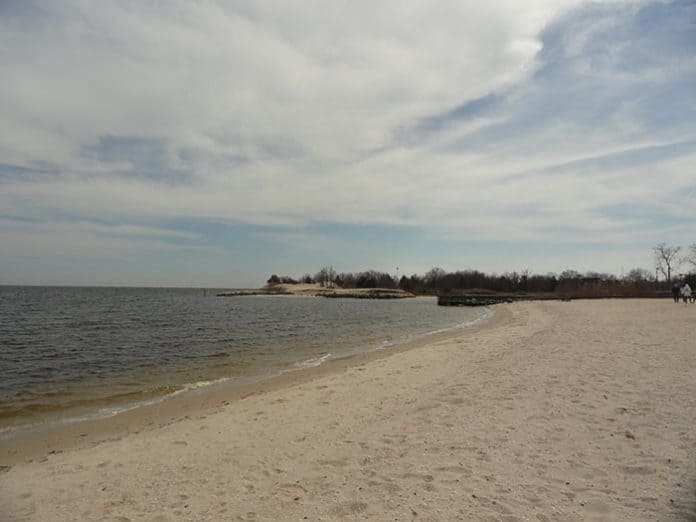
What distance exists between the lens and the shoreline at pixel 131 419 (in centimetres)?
830

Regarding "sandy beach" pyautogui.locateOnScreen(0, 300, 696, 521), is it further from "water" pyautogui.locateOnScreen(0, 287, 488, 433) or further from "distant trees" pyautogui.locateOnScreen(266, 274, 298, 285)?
"distant trees" pyautogui.locateOnScreen(266, 274, 298, 285)

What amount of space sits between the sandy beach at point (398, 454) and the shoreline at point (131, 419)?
73 mm

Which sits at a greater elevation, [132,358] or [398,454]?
[398,454]

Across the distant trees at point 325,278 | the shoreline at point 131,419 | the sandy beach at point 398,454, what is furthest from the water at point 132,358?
the distant trees at point 325,278

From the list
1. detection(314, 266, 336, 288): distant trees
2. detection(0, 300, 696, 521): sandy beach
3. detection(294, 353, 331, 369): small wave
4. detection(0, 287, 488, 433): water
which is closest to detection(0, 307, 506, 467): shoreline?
detection(0, 300, 696, 521): sandy beach

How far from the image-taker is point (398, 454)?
6.12m

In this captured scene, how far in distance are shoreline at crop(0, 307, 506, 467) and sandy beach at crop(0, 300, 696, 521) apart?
0.07 metres

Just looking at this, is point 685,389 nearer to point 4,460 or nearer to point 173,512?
point 173,512

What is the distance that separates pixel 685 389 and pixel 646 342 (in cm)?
724

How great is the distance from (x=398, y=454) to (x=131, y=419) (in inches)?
272

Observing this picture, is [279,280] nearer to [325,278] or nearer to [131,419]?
[325,278]

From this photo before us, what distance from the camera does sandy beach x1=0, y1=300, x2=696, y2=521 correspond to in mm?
4711

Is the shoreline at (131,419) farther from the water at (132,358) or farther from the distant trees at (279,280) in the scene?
the distant trees at (279,280)

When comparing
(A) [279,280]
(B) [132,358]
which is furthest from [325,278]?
(B) [132,358]
